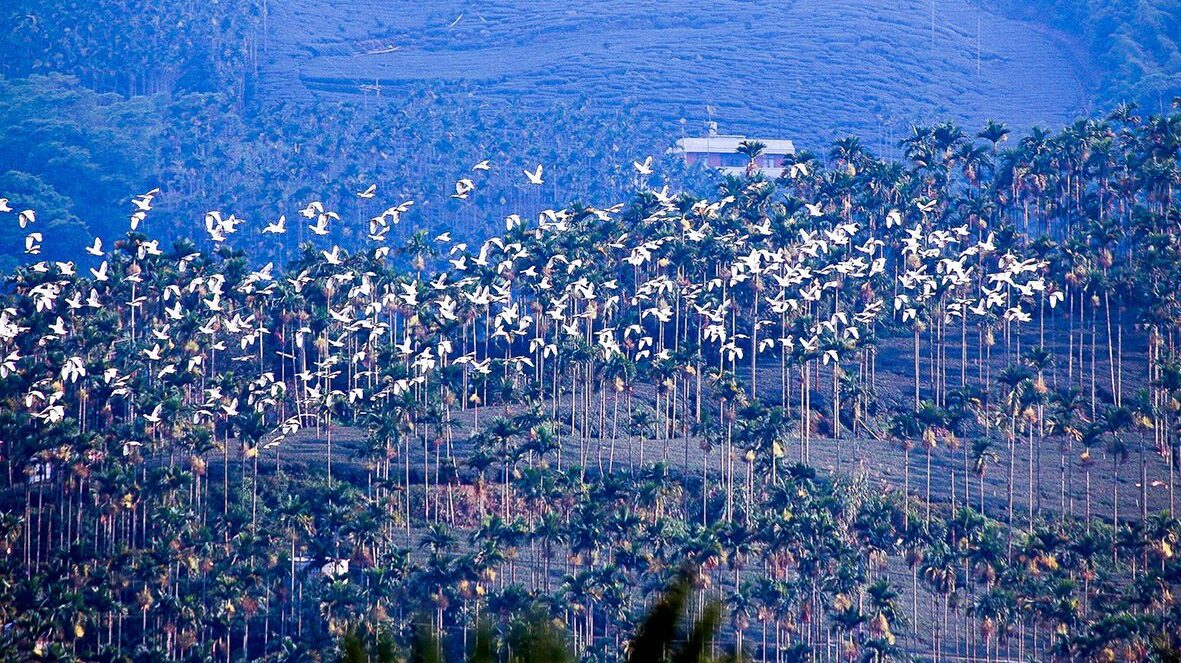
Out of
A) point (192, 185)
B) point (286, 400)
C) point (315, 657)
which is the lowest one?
point (315, 657)

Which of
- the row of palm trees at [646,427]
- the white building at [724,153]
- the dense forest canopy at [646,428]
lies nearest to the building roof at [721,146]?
the white building at [724,153]

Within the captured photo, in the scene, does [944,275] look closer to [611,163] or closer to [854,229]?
[854,229]

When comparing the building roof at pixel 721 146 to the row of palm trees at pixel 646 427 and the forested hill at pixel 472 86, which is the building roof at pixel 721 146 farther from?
the row of palm trees at pixel 646 427

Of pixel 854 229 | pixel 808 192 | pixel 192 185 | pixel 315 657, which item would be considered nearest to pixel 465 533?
pixel 315 657

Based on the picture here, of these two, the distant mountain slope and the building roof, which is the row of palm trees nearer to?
the building roof

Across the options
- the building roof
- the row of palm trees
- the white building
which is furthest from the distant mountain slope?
the row of palm trees

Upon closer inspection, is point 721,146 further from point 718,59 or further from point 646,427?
point 646,427
